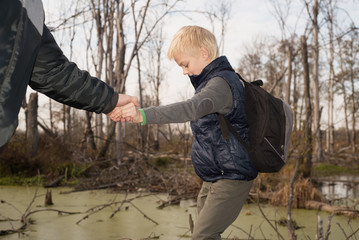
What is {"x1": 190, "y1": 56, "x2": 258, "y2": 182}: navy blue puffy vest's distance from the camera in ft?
6.37

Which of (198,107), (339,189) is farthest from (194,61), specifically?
(339,189)

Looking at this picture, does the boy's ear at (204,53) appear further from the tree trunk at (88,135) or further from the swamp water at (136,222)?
the tree trunk at (88,135)

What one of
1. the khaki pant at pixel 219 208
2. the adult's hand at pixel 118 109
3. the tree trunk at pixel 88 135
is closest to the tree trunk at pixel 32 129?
the tree trunk at pixel 88 135

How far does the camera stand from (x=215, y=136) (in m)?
1.98

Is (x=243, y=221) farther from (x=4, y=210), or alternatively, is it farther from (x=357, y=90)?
(x=357, y=90)

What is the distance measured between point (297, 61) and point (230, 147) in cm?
2618

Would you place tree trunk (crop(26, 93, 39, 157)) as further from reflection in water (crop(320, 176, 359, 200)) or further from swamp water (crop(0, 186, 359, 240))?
reflection in water (crop(320, 176, 359, 200))

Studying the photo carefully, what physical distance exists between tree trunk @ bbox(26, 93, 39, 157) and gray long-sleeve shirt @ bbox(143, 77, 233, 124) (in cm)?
700

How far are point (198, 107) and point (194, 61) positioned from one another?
0.43m

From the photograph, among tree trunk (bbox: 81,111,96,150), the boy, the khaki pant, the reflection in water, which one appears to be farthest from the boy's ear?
tree trunk (bbox: 81,111,96,150)

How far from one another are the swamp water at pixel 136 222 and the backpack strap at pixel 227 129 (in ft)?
4.25

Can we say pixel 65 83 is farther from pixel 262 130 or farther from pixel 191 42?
pixel 262 130

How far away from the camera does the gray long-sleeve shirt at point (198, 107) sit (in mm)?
1692

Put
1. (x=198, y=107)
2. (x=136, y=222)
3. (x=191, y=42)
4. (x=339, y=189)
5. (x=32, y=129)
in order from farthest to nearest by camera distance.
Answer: (x=32, y=129) < (x=339, y=189) < (x=136, y=222) < (x=191, y=42) < (x=198, y=107)
